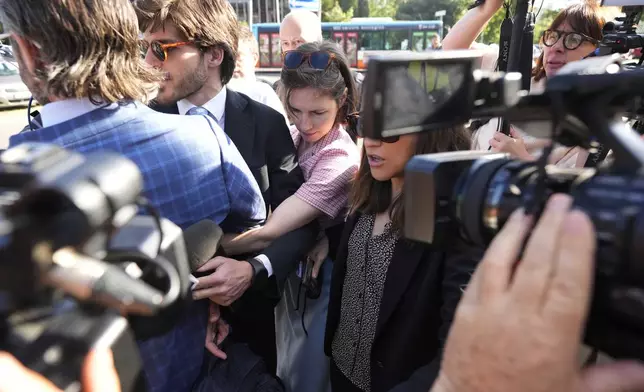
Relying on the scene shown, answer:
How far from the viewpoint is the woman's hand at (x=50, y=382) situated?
597mm

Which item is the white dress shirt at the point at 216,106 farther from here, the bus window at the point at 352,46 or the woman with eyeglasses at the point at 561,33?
the bus window at the point at 352,46

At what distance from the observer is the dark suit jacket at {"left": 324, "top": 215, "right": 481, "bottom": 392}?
1.44 meters

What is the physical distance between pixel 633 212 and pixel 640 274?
79 millimetres

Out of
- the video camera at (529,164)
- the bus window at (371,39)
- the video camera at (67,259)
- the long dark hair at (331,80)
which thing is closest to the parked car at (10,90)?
the bus window at (371,39)

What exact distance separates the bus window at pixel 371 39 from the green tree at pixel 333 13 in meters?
13.9

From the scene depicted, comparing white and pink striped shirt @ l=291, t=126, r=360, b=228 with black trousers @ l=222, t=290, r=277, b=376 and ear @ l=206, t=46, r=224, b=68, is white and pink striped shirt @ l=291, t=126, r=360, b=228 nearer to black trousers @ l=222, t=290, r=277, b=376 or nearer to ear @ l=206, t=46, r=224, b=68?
black trousers @ l=222, t=290, r=277, b=376

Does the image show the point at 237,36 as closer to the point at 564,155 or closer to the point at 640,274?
the point at 564,155

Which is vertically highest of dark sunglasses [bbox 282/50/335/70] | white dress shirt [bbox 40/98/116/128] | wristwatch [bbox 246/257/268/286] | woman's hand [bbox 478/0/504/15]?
woman's hand [bbox 478/0/504/15]

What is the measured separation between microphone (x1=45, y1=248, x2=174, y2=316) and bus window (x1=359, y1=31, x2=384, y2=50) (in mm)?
16713

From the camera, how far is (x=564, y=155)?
2.25 m

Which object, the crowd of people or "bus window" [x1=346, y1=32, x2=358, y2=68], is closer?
the crowd of people

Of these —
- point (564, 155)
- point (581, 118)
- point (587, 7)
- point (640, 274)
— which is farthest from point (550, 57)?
point (640, 274)

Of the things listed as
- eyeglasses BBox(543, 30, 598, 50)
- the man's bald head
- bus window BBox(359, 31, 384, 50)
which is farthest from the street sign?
eyeglasses BBox(543, 30, 598, 50)

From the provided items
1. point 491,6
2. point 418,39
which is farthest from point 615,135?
point 418,39
